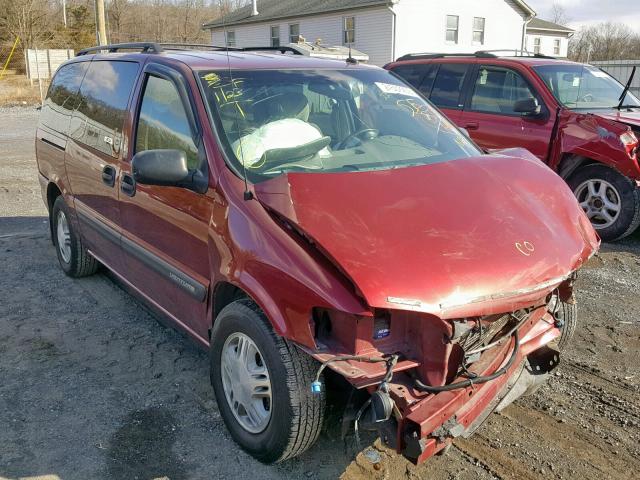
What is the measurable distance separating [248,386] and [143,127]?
71.7 inches

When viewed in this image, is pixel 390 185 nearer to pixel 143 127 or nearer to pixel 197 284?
pixel 197 284

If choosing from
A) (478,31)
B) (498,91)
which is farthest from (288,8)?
(498,91)

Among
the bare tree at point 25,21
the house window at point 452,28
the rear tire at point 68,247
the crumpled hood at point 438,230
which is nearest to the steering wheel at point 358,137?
the crumpled hood at point 438,230

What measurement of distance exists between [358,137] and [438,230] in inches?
44.3

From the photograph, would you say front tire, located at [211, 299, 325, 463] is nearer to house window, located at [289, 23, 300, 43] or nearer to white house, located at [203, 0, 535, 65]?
white house, located at [203, 0, 535, 65]

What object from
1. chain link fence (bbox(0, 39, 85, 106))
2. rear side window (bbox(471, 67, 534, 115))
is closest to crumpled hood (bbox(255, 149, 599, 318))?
rear side window (bbox(471, 67, 534, 115))

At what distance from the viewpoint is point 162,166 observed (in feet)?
10.1

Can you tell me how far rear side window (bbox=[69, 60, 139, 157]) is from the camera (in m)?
4.04

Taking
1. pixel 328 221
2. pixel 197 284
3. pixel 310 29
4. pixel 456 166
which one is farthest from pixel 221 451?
pixel 310 29

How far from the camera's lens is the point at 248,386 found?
114 inches

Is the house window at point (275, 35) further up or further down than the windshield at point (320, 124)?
further up

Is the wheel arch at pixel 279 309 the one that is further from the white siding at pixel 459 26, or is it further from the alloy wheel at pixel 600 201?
the white siding at pixel 459 26

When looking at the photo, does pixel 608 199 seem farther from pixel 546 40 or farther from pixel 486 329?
pixel 546 40

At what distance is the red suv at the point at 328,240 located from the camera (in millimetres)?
2428
